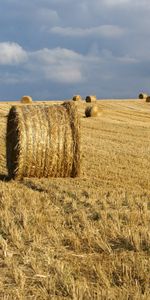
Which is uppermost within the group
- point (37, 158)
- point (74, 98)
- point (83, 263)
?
point (74, 98)

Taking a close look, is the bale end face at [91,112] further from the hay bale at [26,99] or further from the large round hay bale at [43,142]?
the large round hay bale at [43,142]

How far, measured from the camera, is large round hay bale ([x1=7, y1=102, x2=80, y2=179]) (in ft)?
33.5

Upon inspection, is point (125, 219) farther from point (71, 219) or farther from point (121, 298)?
point (121, 298)

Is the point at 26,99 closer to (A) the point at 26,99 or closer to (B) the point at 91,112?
(A) the point at 26,99

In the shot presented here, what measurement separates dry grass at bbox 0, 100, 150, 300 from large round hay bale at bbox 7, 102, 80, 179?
32cm

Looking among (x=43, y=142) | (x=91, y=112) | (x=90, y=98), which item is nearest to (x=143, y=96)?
(x=90, y=98)

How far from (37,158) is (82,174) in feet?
3.54

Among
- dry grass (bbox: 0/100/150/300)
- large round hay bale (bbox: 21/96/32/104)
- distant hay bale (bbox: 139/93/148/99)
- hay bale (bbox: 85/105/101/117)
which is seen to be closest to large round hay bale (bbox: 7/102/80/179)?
dry grass (bbox: 0/100/150/300)

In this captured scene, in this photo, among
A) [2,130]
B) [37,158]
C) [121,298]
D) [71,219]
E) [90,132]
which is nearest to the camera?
[121,298]

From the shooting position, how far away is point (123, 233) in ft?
19.9

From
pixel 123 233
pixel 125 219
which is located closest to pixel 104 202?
pixel 125 219

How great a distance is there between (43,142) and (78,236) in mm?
4549

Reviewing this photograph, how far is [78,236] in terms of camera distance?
6043 millimetres

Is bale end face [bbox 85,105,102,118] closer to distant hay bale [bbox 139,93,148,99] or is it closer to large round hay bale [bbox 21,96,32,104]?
large round hay bale [bbox 21,96,32,104]
